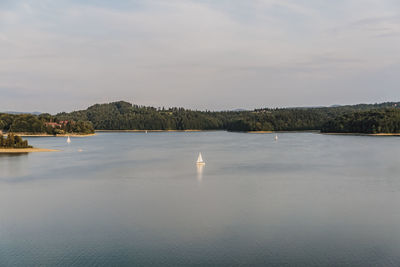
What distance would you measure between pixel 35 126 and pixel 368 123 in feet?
334

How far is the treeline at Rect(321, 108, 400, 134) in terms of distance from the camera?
124250 millimetres

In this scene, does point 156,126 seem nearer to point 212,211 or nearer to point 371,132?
point 371,132

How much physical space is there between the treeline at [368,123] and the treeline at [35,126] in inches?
3265

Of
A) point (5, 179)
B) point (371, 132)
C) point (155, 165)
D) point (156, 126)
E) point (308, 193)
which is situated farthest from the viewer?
point (156, 126)

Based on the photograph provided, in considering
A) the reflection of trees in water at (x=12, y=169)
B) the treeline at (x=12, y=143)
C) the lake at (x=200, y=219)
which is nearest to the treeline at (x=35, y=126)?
the treeline at (x=12, y=143)

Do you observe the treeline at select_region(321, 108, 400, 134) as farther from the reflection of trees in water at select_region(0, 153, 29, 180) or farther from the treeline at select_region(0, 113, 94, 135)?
the reflection of trees in water at select_region(0, 153, 29, 180)

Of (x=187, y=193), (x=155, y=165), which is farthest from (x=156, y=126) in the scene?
(x=187, y=193)

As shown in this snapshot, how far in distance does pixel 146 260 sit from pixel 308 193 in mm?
15471

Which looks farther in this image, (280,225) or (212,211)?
(212,211)

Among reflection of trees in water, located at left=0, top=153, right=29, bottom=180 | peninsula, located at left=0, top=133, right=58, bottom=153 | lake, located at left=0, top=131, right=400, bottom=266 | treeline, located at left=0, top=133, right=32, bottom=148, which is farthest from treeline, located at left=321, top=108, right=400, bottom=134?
reflection of trees in water, located at left=0, top=153, right=29, bottom=180

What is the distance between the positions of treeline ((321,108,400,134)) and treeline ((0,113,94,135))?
272ft

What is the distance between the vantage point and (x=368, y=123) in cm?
12794

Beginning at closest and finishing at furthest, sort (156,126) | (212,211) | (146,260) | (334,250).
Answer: (146,260) → (334,250) → (212,211) → (156,126)

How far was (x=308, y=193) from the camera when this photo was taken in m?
26.3
